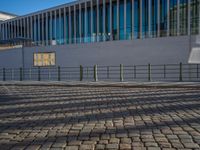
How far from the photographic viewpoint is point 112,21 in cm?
3222

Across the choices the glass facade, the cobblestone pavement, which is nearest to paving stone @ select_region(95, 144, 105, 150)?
the cobblestone pavement

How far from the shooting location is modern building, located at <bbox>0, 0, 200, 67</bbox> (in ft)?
74.0

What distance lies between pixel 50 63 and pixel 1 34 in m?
24.4

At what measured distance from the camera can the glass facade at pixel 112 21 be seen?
25.8 metres

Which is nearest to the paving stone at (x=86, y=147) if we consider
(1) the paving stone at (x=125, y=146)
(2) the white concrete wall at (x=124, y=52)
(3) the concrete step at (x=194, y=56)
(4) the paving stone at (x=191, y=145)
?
(1) the paving stone at (x=125, y=146)

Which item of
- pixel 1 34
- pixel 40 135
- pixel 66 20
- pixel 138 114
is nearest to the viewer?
pixel 40 135

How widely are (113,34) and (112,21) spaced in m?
4.42

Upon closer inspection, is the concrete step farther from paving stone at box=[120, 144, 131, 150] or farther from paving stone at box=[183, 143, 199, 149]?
paving stone at box=[120, 144, 131, 150]

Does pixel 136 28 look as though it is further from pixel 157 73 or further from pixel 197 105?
pixel 197 105

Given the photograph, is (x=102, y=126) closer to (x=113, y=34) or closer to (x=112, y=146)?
(x=112, y=146)

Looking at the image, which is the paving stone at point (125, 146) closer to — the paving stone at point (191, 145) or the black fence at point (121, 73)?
the paving stone at point (191, 145)

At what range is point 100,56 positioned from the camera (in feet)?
83.3

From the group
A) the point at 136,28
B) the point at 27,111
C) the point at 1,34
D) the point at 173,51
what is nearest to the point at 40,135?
the point at 27,111

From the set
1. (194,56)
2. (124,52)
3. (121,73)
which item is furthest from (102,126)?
(124,52)
